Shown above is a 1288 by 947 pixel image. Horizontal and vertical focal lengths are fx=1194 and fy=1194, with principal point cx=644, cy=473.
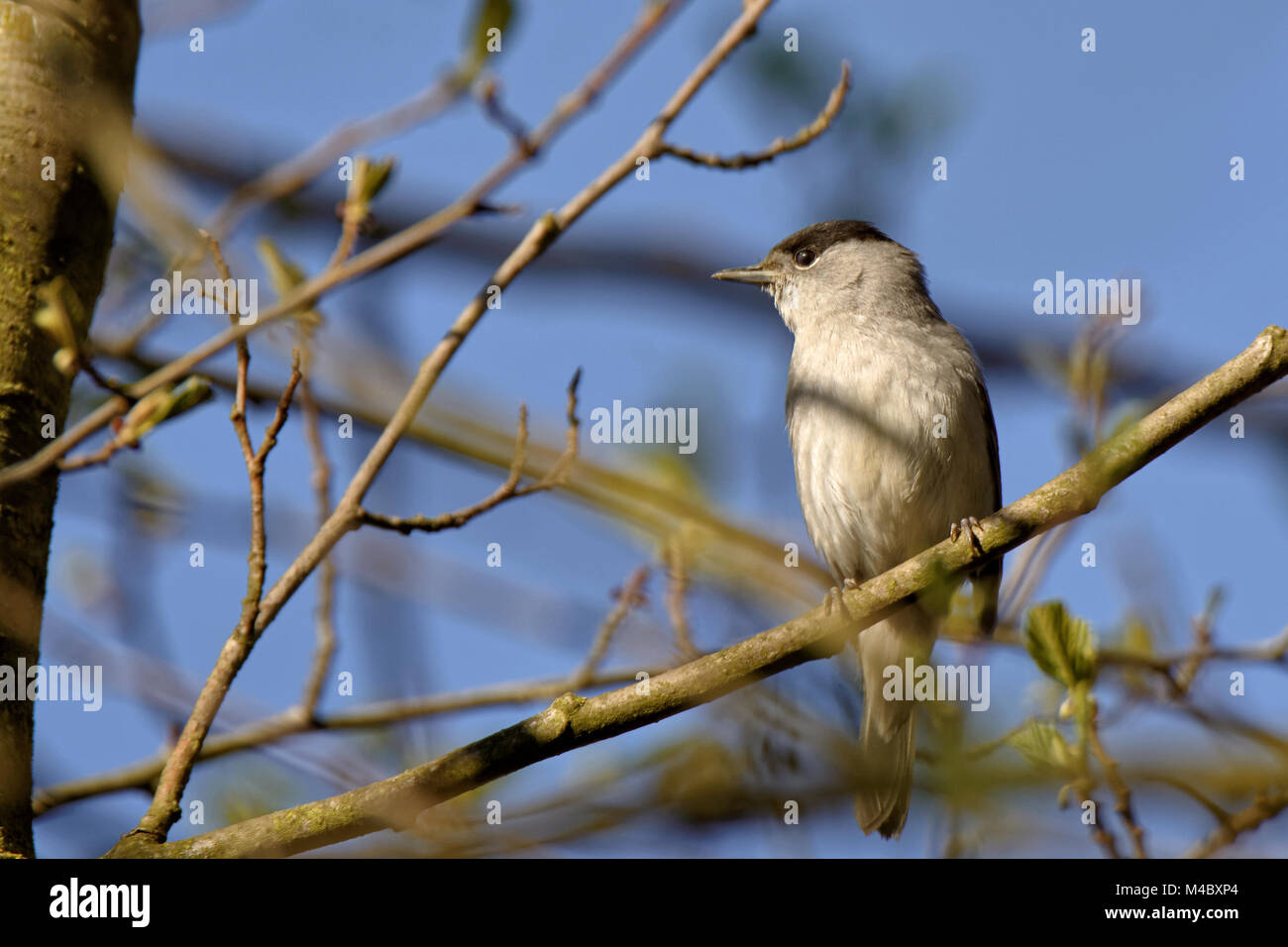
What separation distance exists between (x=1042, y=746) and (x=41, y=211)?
112 inches

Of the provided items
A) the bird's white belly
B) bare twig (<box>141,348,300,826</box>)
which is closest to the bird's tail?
the bird's white belly

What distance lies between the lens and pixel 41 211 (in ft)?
10.3

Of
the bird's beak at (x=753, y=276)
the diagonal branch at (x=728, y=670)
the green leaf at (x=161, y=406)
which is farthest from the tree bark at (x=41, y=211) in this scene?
the bird's beak at (x=753, y=276)

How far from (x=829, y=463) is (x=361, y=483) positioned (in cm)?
331

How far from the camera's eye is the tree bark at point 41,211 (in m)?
2.90

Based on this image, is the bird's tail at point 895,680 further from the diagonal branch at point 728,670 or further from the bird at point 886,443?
the diagonal branch at point 728,670

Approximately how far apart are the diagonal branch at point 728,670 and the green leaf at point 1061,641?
441 millimetres

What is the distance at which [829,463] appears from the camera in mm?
5695

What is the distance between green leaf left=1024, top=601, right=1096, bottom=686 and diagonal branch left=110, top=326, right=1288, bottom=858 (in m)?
0.44
